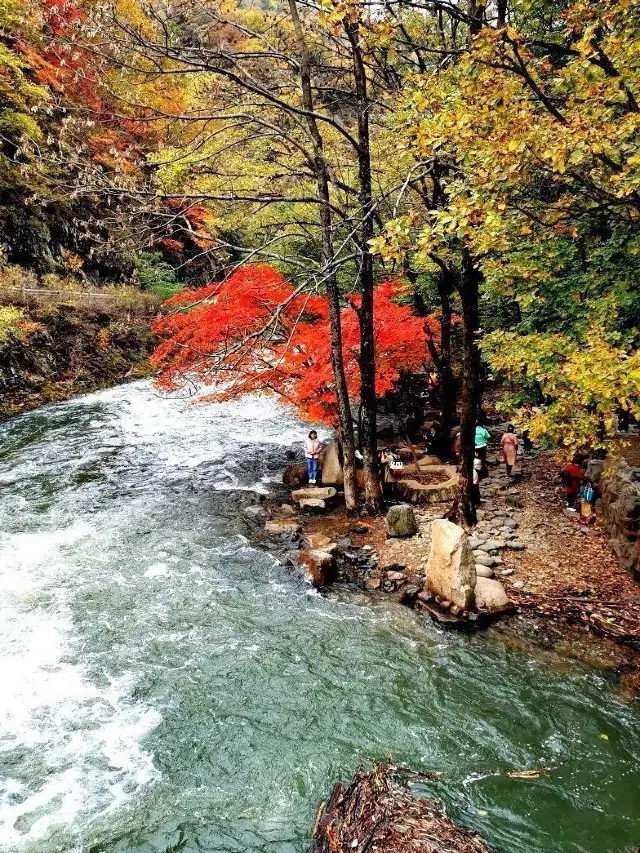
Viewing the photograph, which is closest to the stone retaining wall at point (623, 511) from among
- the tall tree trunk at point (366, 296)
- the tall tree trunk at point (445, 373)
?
the tall tree trunk at point (366, 296)

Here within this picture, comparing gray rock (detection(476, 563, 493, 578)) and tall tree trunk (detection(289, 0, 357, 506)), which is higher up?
tall tree trunk (detection(289, 0, 357, 506))

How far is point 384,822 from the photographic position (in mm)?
4766

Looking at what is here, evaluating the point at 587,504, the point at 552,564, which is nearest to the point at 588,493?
the point at 587,504

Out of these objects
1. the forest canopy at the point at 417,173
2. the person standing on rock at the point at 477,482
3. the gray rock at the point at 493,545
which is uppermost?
the forest canopy at the point at 417,173

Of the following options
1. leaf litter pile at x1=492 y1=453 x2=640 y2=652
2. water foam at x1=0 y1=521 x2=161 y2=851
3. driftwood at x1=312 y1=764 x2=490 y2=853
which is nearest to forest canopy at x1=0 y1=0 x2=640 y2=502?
leaf litter pile at x1=492 y1=453 x2=640 y2=652

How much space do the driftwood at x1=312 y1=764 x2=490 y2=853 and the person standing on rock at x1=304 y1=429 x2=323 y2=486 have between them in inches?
353

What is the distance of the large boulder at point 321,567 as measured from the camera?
9.65 metres

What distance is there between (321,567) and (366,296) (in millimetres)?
5627

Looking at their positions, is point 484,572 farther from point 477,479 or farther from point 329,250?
point 329,250

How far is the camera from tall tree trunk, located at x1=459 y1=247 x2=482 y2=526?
943 cm

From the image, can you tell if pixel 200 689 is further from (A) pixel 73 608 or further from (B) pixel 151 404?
(B) pixel 151 404

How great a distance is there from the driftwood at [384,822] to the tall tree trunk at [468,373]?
18.9 ft

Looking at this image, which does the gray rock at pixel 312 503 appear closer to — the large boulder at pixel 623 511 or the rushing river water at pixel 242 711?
the rushing river water at pixel 242 711

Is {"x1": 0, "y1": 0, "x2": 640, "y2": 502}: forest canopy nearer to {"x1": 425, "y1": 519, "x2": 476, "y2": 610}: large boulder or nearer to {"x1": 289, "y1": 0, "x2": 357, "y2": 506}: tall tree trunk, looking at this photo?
{"x1": 289, "y1": 0, "x2": 357, "y2": 506}: tall tree trunk
